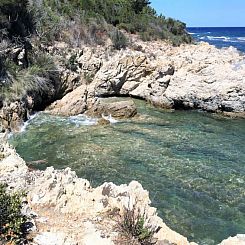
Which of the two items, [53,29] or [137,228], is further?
[53,29]

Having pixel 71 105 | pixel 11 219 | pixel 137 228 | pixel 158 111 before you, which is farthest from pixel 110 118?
pixel 11 219

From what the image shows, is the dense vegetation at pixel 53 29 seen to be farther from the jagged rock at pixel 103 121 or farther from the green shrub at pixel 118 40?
the jagged rock at pixel 103 121

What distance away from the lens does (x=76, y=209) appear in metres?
8.18

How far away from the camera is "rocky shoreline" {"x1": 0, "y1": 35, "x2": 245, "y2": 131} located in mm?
21500

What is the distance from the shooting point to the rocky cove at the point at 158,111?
41.4 feet

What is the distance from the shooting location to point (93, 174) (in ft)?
44.3

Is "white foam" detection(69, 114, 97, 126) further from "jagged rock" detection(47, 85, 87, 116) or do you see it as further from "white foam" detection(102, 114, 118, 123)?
"white foam" detection(102, 114, 118, 123)

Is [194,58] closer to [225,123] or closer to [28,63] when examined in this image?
[225,123]

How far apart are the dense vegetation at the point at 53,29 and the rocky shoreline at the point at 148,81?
3.36ft

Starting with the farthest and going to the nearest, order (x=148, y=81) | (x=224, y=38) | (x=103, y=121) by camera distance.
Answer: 1. (x=224, y=38)
2. (x=148, y=81)
3. (x=103, y=121)

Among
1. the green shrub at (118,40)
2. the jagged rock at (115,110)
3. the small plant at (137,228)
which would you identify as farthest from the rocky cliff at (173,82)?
the small plant at (137,228)

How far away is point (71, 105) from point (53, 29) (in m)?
8.00

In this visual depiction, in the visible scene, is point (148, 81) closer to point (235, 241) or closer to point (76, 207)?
point (76, 207)

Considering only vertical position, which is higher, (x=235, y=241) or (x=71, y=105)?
(x=235, y=241)
